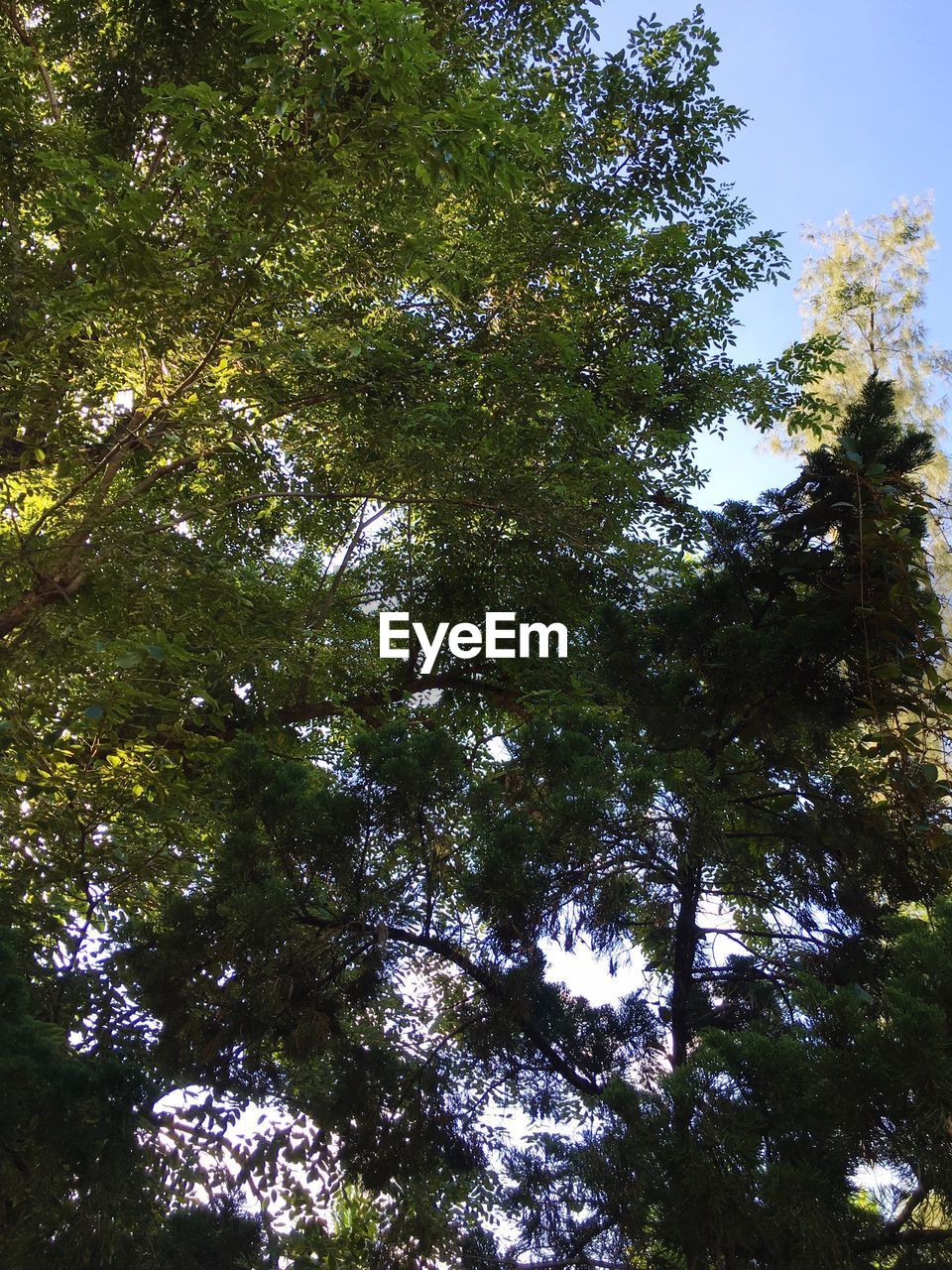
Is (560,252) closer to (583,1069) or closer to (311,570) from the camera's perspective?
(311,570)

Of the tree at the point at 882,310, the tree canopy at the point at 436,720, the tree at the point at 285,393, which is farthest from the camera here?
the tree at the point at 882,310

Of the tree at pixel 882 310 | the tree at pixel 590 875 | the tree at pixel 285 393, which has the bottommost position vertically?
the tree at pixel 590 875

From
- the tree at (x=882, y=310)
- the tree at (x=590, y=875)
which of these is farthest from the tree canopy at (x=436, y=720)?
the tree at (x=882, y=310)

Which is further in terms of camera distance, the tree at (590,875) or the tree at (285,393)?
the tree at (285,393)

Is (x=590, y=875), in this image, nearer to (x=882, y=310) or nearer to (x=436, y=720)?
(x=436, y=720)

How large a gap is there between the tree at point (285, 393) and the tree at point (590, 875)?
0.09m

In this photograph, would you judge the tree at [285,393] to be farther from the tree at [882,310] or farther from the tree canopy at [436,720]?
the tree at [882,310]

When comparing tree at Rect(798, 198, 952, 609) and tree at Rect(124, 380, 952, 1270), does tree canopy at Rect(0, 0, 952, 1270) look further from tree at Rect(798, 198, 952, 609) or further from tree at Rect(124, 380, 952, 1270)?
tree at Rect(798, 198, 952, 609)

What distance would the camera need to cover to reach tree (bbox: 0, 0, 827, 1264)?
12.5 ft

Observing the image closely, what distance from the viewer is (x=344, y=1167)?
115 inches

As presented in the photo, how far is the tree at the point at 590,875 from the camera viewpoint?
2777mm

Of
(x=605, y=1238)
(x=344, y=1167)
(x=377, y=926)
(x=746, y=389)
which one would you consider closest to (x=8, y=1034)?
(x=344, y=1167)

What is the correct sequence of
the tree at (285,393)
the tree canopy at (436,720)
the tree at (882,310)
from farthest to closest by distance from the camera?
the tree at (882,310) → the tree at (285,393) → the tree canopy at (436,720)

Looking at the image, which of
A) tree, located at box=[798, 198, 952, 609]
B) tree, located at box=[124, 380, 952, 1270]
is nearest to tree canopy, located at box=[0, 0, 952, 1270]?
tree, located at box=[124, 380, 952, 1270]
